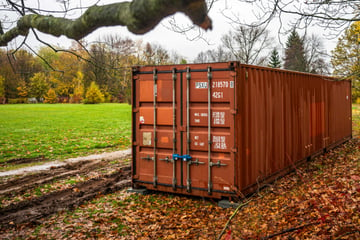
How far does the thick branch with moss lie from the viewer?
222 centimetres

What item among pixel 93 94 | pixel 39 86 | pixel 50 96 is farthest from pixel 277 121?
pixel 50 96

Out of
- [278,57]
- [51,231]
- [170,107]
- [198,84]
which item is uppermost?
[278,57]

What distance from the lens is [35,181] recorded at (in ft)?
34.0

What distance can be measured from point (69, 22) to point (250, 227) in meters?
4.49

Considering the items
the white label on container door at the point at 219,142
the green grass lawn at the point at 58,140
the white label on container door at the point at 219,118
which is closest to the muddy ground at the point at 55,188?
the green grass lawn at the point at 58,140

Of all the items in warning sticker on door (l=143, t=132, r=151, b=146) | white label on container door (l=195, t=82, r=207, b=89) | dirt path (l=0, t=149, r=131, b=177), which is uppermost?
white label on container door (l=195, t=82, r=207, b=89)

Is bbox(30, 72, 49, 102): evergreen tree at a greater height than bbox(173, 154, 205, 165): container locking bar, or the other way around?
bbox(30, 72, 49, 102): evergreen tree

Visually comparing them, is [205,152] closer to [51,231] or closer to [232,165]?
[232,165]

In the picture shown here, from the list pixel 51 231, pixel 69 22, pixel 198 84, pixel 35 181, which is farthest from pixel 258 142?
pixel 35 181

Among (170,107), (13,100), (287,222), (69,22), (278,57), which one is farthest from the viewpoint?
(278,57)

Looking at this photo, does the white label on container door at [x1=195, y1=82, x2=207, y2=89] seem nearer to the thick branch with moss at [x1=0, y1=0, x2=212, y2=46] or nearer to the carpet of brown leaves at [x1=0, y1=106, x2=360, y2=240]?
the carpet of brown leaves at [x1=0, y1=106, x2=360, y2=240]

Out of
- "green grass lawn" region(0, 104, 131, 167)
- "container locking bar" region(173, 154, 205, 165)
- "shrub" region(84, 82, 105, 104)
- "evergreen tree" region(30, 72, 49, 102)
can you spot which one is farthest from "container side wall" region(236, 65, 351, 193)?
"evergreen tree" region(30, 72, 49, 102)

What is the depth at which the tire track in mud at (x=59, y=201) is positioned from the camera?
722cm

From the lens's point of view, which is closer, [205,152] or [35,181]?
[205,152]
